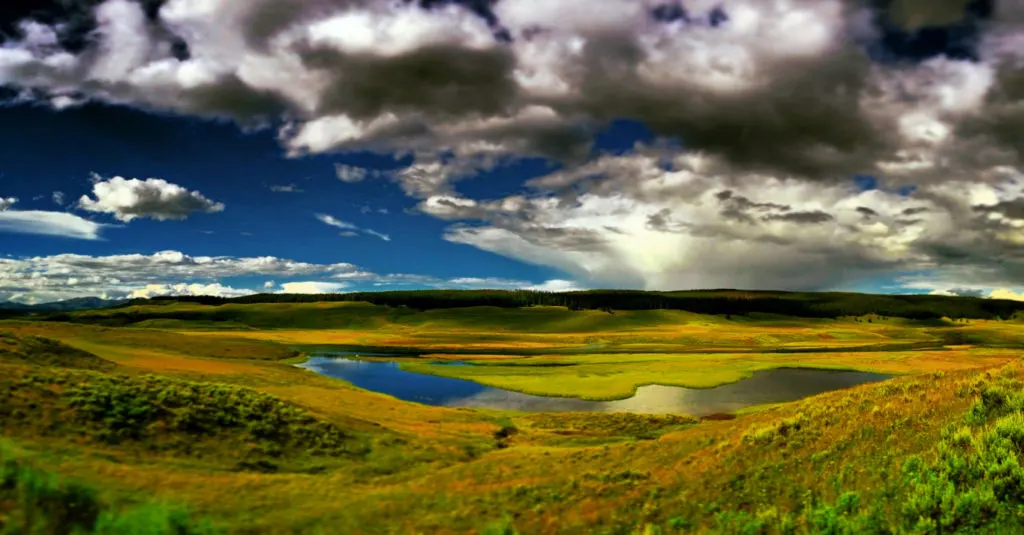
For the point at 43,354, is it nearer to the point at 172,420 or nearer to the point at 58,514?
the point at 172,420

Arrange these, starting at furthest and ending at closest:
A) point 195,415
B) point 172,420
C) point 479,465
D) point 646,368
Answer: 1. point 646,368
2. point 195,415
3. point 172,420
4. point 479,465

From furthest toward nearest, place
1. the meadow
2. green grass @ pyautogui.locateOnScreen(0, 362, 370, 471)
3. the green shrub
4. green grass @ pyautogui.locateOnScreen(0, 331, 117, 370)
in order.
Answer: green grass @ pyautogui.locateOnScreen(0, 331, 117, 370) → the green shrub → green grass @ pyautogui.locateOnScreen(0, 362, 370, 471) → the meadow

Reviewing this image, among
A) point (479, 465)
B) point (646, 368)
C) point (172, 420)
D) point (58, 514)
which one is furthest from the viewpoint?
point (646, 368)

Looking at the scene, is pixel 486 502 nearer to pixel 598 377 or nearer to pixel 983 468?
pixel 983 468

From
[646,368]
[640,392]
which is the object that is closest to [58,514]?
[640,392]

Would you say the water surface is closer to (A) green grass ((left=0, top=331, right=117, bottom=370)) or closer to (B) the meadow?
(B) the meadow

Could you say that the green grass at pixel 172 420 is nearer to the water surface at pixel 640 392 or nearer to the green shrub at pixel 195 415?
the green shrub at pixel 195 415

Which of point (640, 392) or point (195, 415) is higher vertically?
point (195, 415)

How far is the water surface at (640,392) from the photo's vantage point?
62.2 meters

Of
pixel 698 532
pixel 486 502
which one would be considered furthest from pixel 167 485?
pixel 698 532

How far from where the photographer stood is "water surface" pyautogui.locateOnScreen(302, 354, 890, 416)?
62156mm

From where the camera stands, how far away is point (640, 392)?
72562mm

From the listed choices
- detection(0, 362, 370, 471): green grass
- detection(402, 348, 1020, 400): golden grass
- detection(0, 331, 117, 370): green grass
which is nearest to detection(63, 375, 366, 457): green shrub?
detection(0, 362, 370, 471): green grass

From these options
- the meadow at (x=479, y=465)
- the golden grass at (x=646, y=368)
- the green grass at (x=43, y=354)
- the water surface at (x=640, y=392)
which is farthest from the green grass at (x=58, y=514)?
the golden grass at (x=646, y=368)
